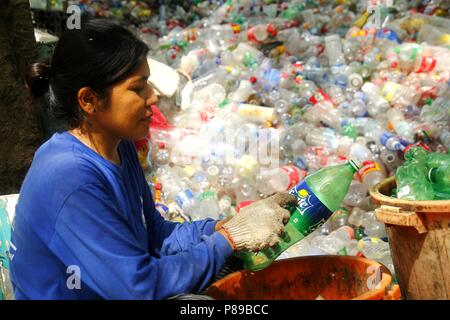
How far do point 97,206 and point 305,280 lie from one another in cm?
95

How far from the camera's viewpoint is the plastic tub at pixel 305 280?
8.25 ft

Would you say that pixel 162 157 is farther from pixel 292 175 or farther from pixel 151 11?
pixel 151 11

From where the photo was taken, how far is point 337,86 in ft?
19.2

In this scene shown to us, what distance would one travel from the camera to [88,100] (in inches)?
91.5

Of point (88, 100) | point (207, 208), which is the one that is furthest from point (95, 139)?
point (207, 208)

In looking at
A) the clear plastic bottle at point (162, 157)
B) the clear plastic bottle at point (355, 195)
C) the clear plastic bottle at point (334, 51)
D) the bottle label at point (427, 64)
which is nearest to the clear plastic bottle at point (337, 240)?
the clear plastic bottle at point (355, 195)

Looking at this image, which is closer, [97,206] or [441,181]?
[97,206]

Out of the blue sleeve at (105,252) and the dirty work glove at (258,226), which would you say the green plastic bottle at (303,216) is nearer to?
the dirty work glove at (258,226)

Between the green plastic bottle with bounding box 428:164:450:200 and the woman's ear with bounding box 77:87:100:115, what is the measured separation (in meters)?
1.40

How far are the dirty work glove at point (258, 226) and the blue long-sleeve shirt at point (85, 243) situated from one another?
6 cm

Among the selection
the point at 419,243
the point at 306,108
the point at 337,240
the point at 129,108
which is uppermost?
the point at 129,108

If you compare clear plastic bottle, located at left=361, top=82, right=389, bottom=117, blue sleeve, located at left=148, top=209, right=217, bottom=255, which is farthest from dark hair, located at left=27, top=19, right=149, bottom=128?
clear plastic bottle, located at left=361, top=82, right=389, bottom=117

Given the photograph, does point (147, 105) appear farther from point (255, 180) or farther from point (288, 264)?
point (255, 180)

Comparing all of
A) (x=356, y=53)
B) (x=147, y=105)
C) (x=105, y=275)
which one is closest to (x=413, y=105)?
(x=356, y=53)
